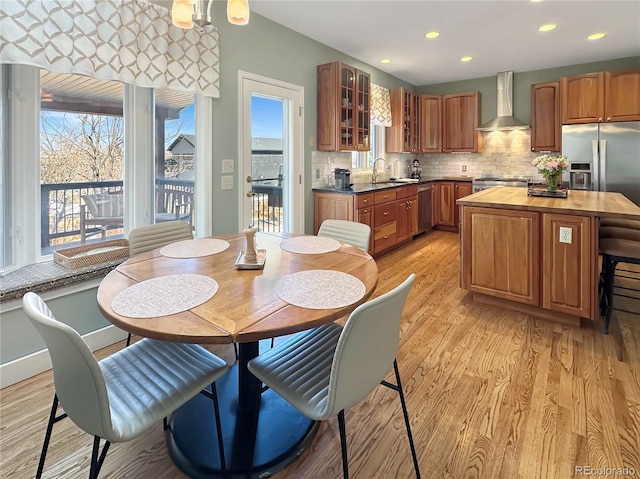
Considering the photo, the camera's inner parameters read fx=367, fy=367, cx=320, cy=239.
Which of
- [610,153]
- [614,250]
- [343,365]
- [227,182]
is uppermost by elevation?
[610,153]

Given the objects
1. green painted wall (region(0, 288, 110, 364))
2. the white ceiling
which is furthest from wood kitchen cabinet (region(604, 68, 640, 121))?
green painted wall (region(0, 288, 110, 364))

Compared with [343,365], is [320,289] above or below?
above

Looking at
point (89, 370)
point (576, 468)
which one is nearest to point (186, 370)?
point (89, 370)

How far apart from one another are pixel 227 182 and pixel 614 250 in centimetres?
304

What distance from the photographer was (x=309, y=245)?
82.2 inches

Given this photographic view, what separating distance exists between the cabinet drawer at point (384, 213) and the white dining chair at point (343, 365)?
10.5ft

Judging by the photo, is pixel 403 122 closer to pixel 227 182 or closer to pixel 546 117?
pixel 546 117

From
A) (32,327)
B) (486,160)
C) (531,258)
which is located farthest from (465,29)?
(32,327)

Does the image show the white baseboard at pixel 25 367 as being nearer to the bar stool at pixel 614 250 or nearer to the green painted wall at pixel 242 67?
the green painted wall at pixel 242 67

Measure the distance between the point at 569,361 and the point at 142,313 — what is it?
2448 millimetres

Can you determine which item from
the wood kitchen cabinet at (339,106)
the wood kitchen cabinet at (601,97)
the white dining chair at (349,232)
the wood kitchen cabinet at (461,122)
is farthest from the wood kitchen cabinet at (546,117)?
the white dining chair at (349,232)

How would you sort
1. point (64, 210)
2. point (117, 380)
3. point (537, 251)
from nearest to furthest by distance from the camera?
1. point (117, 380)
2. point (64, 210)
3. point (537, 251)

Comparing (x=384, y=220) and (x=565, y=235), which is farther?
(x=384, y=220)

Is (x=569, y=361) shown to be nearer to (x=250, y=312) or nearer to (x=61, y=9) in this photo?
(x=250, y=312)
